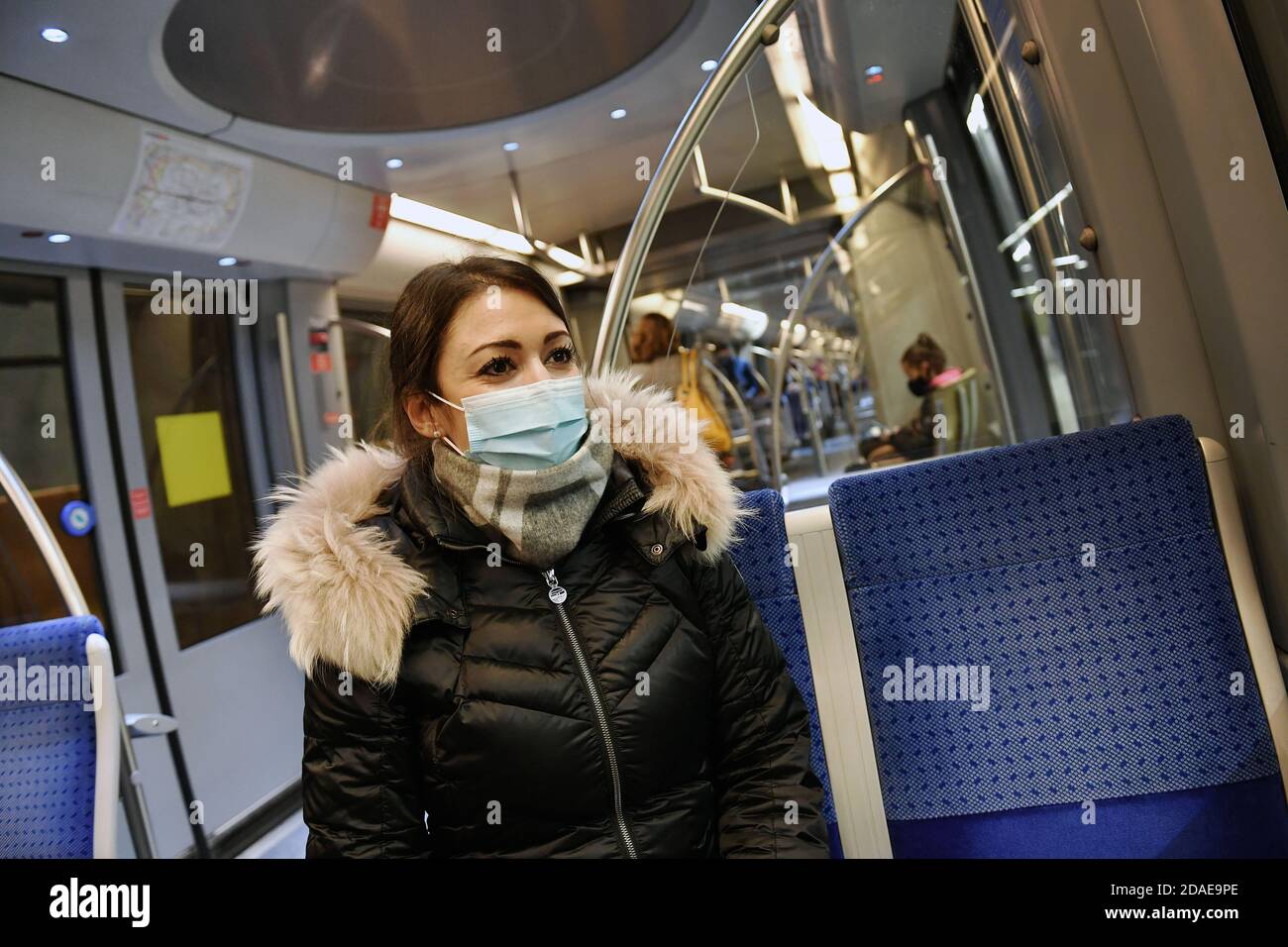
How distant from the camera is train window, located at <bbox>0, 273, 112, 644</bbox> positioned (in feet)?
10.8

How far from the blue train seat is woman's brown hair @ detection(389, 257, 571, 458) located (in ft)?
3.01

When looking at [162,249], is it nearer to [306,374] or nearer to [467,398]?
[306,374]

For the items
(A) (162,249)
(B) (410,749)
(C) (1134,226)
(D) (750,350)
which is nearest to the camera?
(B) (410,749)

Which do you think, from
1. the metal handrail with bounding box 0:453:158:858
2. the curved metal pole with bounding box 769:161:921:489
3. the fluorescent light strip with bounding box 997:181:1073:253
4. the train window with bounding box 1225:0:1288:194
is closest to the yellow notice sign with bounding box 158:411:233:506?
the metal handrail with bounding box 0:453:158:858

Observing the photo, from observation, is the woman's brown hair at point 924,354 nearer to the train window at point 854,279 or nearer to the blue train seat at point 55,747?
the train window at point 854,279

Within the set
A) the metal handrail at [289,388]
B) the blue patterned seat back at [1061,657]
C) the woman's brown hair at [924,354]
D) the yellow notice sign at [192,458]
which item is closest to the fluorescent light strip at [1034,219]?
the woman's brown hair at [924,354]

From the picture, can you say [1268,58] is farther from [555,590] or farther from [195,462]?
[195,462]

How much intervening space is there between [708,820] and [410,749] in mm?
424

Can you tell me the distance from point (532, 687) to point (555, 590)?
0.46ft

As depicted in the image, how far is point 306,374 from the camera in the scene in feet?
15.1

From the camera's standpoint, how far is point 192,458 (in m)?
4.22

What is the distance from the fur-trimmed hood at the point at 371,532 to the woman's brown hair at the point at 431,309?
0.12m

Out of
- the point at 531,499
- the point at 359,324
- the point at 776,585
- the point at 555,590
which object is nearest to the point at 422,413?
the point at 531,499
